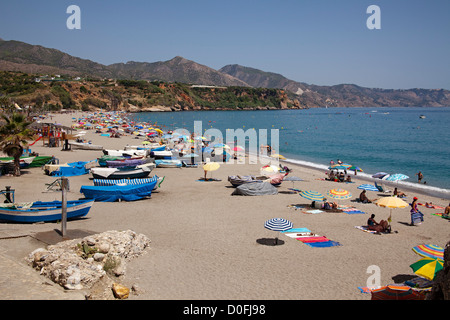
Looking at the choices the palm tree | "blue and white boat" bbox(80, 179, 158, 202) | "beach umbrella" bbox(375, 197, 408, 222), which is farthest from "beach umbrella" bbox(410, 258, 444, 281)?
the palm tree

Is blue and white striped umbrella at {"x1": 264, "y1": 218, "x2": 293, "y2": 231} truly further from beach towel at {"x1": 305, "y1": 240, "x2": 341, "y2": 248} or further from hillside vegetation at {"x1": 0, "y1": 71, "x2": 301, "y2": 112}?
hillside vegetation at {"x1": 0, "y1": 71, "x2": 301, "y2": 112}

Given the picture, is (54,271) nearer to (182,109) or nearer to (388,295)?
(388,295)

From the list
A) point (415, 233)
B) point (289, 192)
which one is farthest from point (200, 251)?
point (289, 192)

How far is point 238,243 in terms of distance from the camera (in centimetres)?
1273

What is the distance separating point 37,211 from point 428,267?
1278 centimetres

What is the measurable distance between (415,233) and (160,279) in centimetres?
1044

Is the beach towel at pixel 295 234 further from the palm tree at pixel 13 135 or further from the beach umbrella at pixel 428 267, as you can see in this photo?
the palm tree at pixel 13 135

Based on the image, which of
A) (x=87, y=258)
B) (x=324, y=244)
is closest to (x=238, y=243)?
(x=324, y=244)

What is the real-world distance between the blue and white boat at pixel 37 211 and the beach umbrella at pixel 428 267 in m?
11.6

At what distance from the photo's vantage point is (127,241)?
10922 millimetres

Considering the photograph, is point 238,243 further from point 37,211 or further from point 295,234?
point 37,211

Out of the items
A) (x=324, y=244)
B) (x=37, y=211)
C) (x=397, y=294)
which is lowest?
(x=324, y=244)

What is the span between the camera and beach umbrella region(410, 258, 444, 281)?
29.2 feet

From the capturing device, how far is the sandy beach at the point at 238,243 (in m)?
9.37
